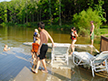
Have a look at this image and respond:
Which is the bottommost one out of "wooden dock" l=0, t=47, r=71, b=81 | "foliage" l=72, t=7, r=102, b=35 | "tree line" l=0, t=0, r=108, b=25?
"wooden dock" l=0, t=47, r=71, b=81

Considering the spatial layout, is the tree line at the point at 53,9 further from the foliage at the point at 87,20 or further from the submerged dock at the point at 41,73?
the submerged dock at the point at 41,73

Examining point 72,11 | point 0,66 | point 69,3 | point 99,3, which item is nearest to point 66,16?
point 72,11

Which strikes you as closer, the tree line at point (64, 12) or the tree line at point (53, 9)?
the tree line at point (64, 12)

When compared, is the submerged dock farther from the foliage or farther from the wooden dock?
the foliage

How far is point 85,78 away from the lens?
177 inches

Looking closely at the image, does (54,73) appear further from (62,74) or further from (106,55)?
(106,55)

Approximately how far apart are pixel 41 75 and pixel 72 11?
43214 millimetres

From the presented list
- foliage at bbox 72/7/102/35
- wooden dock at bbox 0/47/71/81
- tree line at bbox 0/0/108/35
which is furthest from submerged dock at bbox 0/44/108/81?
foliage at bbox 72/7/102/35

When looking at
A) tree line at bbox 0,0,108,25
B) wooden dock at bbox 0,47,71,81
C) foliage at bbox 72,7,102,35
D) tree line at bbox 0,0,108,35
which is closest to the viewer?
wooden dock at bbox 0,47,71,81

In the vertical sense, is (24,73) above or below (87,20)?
below

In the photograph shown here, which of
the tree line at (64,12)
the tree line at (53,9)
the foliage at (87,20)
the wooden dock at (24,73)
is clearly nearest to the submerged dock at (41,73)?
the wooden dock at (24,73)

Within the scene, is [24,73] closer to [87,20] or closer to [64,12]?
[87,20]

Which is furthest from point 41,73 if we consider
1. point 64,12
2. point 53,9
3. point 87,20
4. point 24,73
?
point 64,12

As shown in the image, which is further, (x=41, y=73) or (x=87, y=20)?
(x=87, y=20)
